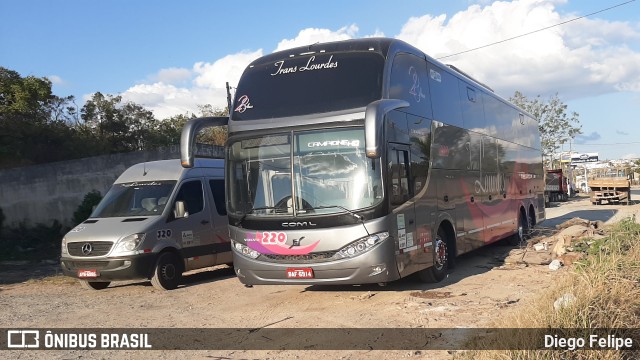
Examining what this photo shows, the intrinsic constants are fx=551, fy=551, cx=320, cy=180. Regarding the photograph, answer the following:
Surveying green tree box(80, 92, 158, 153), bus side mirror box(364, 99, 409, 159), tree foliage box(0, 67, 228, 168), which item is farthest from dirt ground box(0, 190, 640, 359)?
green tree box(80, 92, 158, 153)

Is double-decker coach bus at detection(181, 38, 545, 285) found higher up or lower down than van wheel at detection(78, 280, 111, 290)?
higher up

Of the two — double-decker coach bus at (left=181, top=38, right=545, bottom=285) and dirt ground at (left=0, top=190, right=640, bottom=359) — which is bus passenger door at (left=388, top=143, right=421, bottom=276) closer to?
double-decker coach bus at (left=181, top=38, right=545, bottom=285)

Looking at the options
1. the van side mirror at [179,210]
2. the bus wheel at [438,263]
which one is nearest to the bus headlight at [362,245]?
the bus wheel at [438,263]

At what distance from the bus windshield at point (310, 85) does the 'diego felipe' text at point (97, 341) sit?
3418 millimetres

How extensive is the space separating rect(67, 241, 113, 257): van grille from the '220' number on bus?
347 centimetres

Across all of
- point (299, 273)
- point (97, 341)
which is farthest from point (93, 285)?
point (299, 273)

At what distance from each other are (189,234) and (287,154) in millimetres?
4032

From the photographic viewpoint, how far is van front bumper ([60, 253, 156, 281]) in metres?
9.68

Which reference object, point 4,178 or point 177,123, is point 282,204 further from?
point 177,123

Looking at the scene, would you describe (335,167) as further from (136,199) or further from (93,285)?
(93,285)

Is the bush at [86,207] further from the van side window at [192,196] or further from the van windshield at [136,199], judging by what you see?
the van side window at [192,196]

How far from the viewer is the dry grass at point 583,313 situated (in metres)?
4.54

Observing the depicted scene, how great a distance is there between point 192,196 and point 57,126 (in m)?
16.6

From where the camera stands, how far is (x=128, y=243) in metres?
9.76
